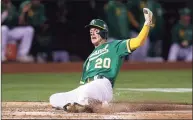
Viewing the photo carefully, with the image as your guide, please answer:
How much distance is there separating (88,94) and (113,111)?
0.49m

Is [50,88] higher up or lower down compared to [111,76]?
lower down

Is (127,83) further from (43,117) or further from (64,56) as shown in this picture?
(43,117)

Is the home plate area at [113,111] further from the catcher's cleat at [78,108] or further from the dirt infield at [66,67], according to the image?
the dirt infield at [66,67]

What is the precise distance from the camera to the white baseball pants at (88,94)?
683 centimetres

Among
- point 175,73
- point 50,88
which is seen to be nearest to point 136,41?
point 50,88

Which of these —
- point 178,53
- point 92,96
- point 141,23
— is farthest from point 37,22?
point 92,96

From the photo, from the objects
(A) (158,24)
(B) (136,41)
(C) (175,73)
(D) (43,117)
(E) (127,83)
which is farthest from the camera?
(A) (158,24)

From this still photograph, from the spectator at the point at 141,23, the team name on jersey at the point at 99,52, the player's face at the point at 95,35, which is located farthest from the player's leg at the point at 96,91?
the spectator at the point at 141,23

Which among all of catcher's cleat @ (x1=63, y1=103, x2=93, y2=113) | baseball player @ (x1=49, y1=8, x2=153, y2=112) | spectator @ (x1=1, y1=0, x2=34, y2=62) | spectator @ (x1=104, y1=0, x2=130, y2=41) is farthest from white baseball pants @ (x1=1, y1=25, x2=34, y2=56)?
catcher's cleat @ (x1=63, y1=103, x2=93, y2=113)

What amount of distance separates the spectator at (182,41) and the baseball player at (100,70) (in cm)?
866

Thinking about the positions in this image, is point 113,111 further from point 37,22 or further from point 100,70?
point 37,22

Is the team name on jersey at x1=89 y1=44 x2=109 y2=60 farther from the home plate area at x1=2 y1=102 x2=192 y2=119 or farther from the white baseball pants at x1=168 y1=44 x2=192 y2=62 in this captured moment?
the white baseball pants at x1=168 y1=44 x2=192 y2=62

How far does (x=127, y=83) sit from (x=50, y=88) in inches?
67.6

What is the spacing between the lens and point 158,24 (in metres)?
15.8
